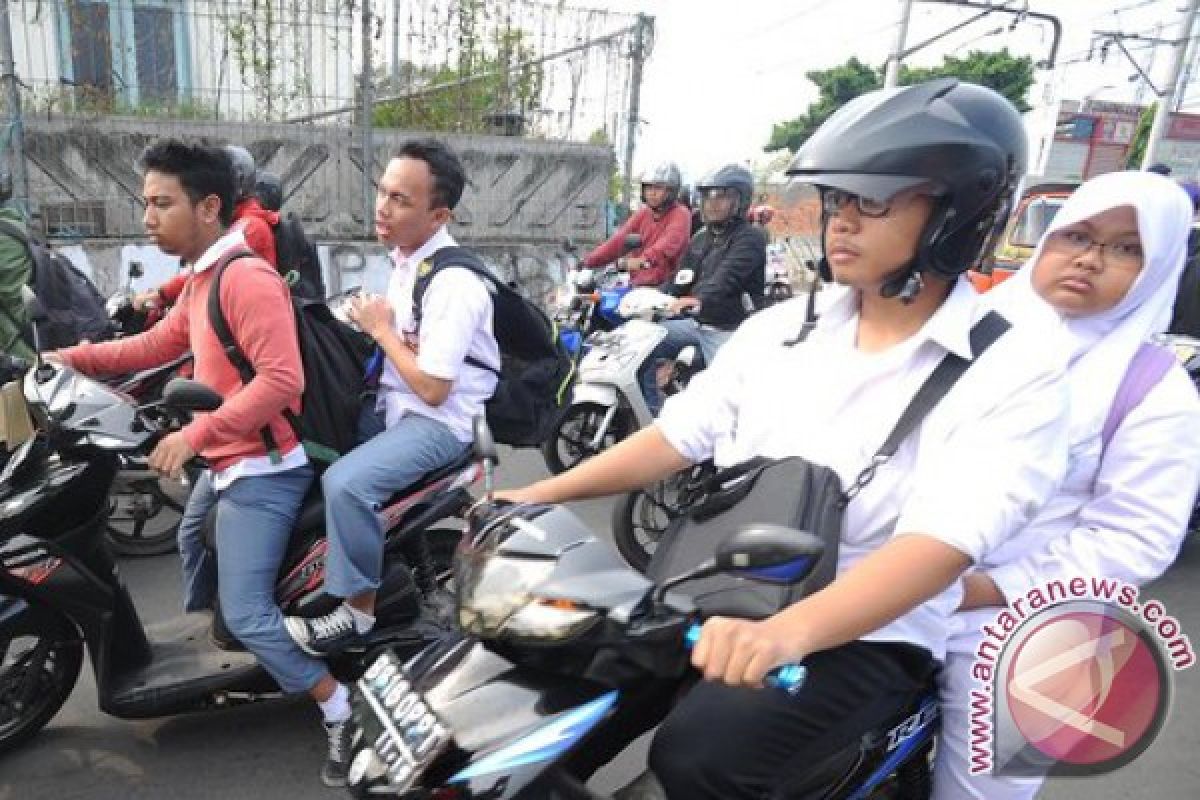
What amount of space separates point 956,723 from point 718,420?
0.74 m

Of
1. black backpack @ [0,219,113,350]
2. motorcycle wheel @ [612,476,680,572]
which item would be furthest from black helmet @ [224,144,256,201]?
motorcycle wheel @ [612,476,680,572]

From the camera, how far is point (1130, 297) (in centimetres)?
182

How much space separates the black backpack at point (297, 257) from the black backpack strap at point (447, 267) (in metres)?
2.70

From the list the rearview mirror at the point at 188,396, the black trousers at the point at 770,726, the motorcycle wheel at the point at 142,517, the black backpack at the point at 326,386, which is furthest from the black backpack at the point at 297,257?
the black trousers at the point at 770,726

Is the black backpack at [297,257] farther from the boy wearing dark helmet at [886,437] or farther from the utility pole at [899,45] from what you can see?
the utility pole at [899,45]

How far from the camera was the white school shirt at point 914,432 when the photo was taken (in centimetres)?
124

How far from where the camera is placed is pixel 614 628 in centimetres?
118

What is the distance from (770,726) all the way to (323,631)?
1625mm

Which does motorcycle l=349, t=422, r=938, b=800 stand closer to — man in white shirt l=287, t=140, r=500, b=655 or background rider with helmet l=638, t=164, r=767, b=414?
man in white shirt l=287, t=140, r=500, b=655

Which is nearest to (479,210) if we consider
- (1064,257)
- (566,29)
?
(566,29)

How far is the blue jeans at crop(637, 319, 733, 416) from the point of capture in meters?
5.00

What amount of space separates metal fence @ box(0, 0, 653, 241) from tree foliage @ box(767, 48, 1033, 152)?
2317cm

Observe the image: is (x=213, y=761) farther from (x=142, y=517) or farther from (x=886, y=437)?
(x=886, y=437)

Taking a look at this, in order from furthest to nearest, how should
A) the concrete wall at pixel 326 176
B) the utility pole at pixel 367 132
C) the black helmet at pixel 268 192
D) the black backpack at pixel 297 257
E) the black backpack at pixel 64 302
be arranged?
the utility pole at pixel 367 132, the concrete wall at pixel 326 176, the black helmet at pixel 268 192, the black backpack at pixel 297 257, the black backpack at pixel 64 302
